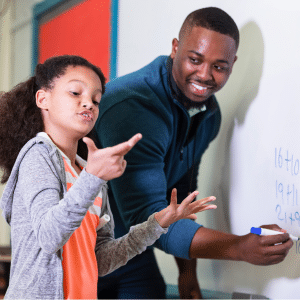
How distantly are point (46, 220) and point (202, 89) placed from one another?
1.75 ft

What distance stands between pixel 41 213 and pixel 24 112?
256 millimetres

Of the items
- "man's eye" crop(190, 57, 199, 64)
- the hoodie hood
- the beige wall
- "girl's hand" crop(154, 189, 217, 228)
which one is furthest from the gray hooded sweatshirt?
the beige wall

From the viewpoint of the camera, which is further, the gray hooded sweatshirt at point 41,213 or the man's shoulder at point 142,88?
the man's shoulder at point 142,88

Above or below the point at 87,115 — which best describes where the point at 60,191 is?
below

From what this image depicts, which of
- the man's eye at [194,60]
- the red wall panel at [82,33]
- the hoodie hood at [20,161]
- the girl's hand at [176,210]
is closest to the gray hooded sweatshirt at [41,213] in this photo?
the hoodie hood at [20,161]

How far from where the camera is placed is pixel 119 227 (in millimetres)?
1065

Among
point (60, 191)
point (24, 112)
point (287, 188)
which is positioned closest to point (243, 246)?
point (287, 188)

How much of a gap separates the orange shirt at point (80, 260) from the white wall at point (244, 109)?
16.0 inches

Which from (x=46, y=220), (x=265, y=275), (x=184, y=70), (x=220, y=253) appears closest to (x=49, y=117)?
(x=46, y=220)

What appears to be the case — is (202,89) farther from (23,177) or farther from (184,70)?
(23,177)

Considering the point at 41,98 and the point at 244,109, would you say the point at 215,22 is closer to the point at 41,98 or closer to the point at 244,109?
the point at 244,109

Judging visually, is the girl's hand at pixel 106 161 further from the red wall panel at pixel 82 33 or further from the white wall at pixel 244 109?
the red wall panel at pixel 82 33

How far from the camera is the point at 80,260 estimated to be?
69 cm

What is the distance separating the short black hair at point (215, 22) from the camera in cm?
93
